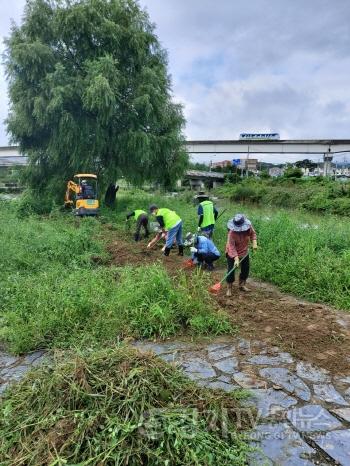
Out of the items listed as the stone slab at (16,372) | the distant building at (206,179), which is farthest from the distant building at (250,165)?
the stone slab at (16,372)

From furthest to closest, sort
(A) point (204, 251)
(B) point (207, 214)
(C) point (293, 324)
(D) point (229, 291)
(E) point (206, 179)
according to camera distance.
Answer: (E) point (206, 179)
(B) point (207, 214)
(A) point (204, 251)
(D) point (229, 291)
(C) point (293, 324)

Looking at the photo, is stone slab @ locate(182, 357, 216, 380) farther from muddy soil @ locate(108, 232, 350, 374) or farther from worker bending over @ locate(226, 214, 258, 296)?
worker bending over @ locate(226, 214, 258, 296)

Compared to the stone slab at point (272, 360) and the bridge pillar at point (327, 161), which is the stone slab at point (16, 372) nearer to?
the stone slab at point (272, 360)

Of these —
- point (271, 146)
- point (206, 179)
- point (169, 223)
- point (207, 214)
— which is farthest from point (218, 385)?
point (206, 179)

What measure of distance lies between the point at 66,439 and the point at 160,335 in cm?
218

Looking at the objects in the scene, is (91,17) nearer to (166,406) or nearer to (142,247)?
(142,247)

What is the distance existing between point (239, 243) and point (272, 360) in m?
2.48

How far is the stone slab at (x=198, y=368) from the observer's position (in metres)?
3.83

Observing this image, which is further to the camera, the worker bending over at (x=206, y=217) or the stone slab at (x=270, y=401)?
the worker bending over at (x=206, y=217)

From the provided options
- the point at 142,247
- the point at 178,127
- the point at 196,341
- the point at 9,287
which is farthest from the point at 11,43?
the point at 196,341

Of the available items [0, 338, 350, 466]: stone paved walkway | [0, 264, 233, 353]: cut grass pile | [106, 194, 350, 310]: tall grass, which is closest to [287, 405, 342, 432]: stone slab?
[0, 338, 350, 466]: stone paved walkway

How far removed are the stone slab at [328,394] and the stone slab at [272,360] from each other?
1.67 feet

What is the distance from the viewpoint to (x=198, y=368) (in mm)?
3988

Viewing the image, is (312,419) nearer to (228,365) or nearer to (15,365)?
(228,365)
